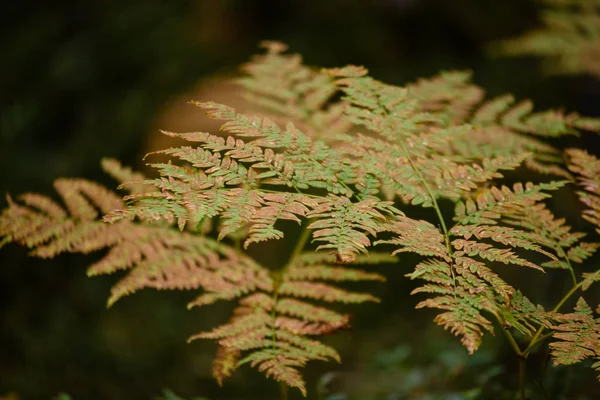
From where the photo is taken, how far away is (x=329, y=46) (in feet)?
17.1

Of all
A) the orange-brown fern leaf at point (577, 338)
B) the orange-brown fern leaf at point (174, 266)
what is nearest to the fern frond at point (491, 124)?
the orange-brown fern leaf at point (577, 338)

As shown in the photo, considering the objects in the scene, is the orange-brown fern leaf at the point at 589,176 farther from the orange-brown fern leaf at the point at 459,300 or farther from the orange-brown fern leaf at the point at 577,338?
the orange-brown fern leaf at the point at 459,300

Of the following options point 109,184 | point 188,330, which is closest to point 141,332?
point 188,330

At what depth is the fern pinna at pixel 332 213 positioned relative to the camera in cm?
113

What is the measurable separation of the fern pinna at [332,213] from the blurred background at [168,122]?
67cm

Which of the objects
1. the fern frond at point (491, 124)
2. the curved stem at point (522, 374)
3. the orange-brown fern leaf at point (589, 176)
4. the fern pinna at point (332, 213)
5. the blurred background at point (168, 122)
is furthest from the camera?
the blurred background at point (168, 122)

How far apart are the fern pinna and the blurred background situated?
2.20ft

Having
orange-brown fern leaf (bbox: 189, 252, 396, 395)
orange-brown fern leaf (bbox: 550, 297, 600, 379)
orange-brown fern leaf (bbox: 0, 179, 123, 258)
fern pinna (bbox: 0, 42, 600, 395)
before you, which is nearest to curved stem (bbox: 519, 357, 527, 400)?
fern pinna (bbox: 0, 42, 600, 395)

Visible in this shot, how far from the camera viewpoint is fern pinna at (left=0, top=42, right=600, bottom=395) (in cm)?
113

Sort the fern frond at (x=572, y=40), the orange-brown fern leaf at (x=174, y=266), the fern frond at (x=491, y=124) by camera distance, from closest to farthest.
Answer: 1. the orange-brown fern leaf at (x=174, y=266)
2. the fern frond at (x=491, y=124)
3. the fern frond at (x=572, y=40)

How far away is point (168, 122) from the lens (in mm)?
4398

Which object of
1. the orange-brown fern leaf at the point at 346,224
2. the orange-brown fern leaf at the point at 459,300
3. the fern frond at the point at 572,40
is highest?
the fern frond at the point at 572,40

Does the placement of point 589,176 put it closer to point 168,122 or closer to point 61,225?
point 61,225

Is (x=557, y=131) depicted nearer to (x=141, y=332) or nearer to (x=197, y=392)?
(x=197, y=392)
